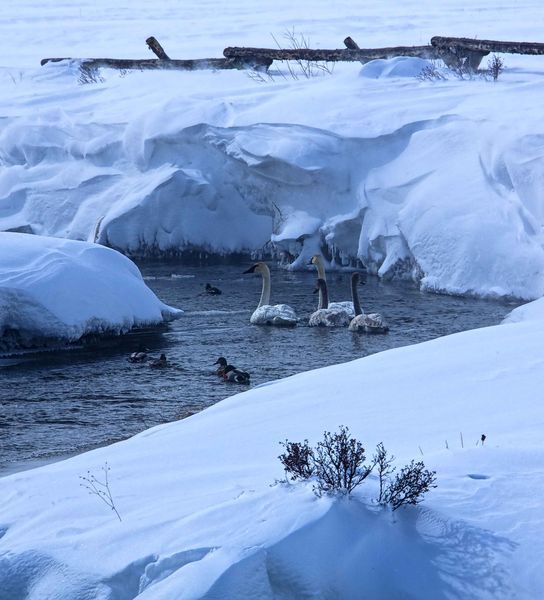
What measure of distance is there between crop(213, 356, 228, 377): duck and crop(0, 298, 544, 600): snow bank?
6.45 metres

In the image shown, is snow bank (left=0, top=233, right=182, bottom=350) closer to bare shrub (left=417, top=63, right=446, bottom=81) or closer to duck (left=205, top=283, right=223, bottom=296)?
duck (left=205, top=283, right=223, bottom=296)

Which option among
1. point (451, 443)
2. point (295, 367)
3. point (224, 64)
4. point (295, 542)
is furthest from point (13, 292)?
point (224, 64)

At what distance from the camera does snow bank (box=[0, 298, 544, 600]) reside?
586cm

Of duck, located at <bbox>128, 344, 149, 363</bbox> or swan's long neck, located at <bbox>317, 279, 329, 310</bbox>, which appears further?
swan's long neck, located at <bbox>317, 279, 329, 310</bbox>

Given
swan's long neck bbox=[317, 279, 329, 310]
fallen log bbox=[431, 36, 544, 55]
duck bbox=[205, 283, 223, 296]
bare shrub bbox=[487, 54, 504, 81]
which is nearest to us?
swan's long neck bbox=[317, 279, 329, 310]

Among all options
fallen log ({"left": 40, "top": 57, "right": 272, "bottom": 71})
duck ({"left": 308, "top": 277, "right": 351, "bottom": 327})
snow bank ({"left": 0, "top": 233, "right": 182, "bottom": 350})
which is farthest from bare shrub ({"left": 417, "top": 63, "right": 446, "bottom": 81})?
snow bank ({"left": 0, "top": 233, "right": 182, "bottom": 350})

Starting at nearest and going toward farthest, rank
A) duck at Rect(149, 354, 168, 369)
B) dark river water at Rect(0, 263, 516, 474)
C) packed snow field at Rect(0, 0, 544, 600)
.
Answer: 1. packed snow field at Rect(0, 0, 544, 600)
2. dark river water at Rect(0, 263, 516, 474)
3. duck at Rect(149, 354, 168, 369)

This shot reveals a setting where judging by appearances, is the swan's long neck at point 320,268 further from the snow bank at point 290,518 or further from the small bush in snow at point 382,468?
the small bush in snow at point 382,468

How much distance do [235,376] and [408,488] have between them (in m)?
8.78

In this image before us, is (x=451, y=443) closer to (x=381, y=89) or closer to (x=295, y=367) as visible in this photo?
(x=295, y=367)

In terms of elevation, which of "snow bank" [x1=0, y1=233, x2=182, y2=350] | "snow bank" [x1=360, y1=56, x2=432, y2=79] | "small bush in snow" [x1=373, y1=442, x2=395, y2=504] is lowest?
"snow bank" [x1=0, y1=233, x2=182, y2=350]

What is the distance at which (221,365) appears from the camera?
1570 centimetres

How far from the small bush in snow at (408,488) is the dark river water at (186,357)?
559cm

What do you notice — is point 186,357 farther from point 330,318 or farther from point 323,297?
point 323,297
